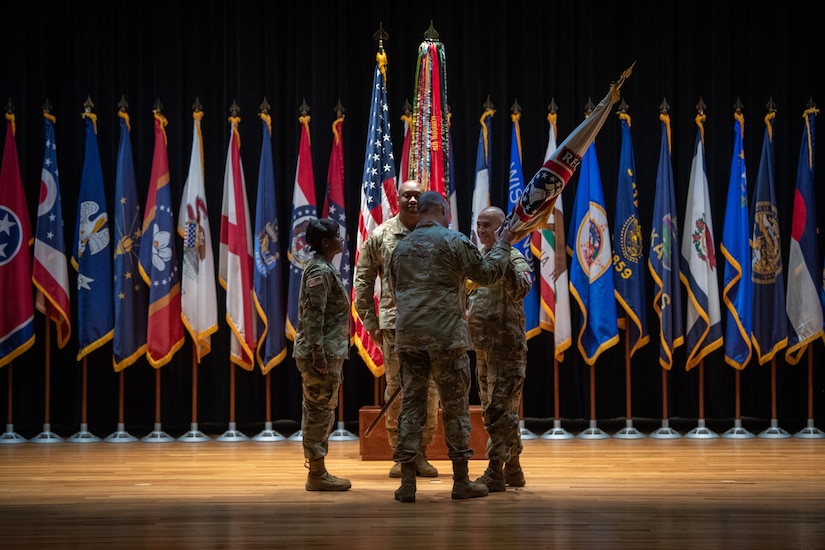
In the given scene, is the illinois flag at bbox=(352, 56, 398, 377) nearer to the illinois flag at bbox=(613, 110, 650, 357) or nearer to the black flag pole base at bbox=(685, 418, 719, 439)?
the illinois flag at bbox=(613, 110, 650, 357)

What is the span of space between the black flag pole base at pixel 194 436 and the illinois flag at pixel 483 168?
2423 mm

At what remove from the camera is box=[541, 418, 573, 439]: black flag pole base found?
24.7ft

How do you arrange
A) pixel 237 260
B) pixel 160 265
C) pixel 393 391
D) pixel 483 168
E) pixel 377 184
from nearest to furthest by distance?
pixel 393 391 → pixel 377 184 → pixel 160 265 → pixel 237 260 → pixel 483 168

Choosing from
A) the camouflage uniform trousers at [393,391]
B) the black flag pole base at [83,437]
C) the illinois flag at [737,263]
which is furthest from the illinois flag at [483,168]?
the black flag pole base at [83,437]

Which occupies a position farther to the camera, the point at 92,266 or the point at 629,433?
the point at 629,433

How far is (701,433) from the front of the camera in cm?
A: 751

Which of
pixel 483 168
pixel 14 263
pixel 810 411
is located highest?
pixel 483 168

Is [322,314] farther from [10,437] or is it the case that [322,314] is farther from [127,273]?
[10,437]

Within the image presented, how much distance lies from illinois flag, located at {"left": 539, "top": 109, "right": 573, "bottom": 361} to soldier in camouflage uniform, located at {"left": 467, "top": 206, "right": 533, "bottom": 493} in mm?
2422

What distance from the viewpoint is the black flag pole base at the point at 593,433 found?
24.7 ft

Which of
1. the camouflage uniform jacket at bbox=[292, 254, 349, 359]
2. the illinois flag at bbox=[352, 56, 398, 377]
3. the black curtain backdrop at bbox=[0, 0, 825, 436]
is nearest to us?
the camouflage uniform jacket at bbox=[292, 254, 349, 359]

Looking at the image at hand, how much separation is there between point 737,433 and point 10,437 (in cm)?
523

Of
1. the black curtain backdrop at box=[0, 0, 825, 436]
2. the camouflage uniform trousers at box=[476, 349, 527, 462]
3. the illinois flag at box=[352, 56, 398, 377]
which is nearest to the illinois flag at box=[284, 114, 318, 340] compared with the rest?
the black curtain backdrop at box=[0, 0, 825, 436]

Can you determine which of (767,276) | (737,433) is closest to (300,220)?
(767,276)
